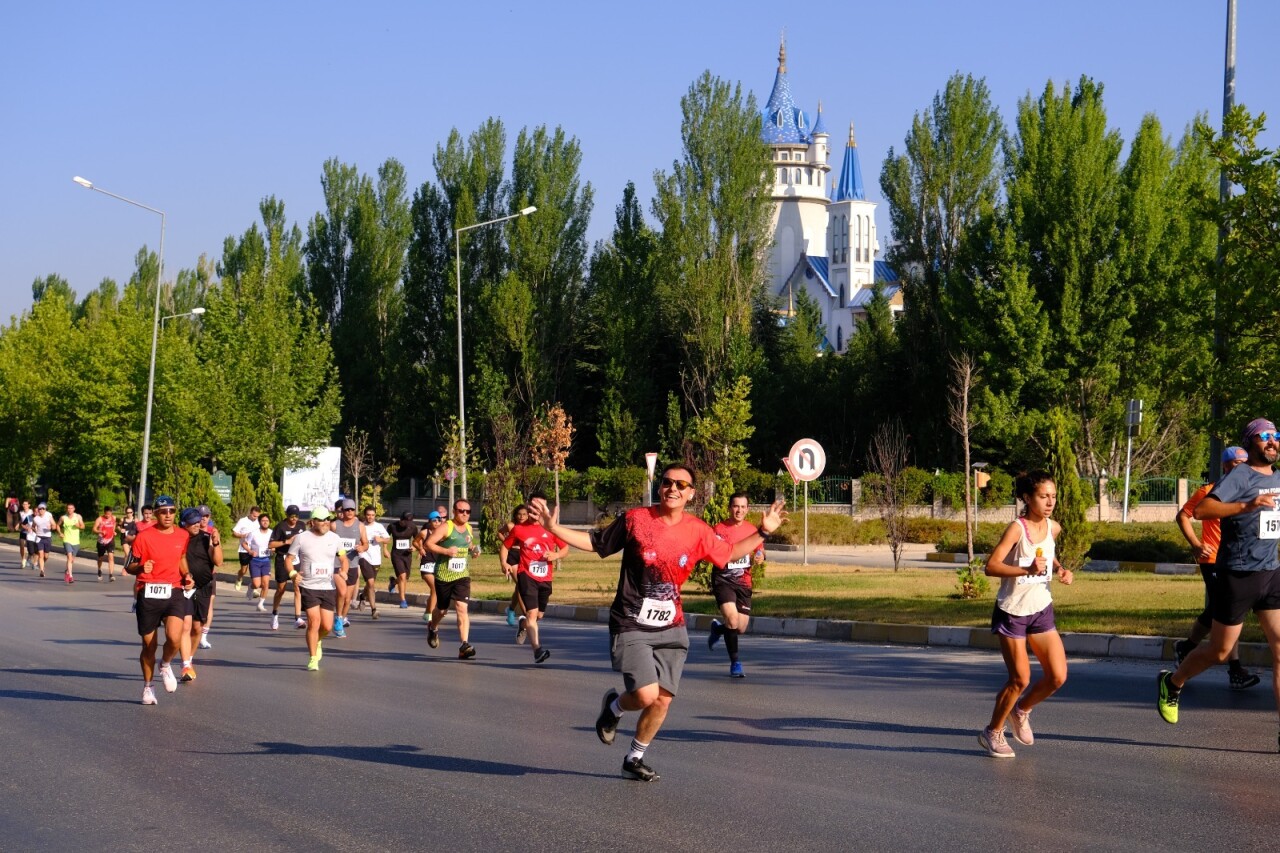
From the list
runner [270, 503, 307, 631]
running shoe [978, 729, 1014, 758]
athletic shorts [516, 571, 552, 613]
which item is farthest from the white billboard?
running shoe [978, 729, 1014, 758]

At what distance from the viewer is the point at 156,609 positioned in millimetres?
12305

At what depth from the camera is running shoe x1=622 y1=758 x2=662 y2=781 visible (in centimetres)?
812

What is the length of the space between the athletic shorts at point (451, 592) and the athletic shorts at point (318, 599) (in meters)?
1.52

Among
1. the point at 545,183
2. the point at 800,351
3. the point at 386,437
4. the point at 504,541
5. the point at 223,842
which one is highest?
the point at 545,183

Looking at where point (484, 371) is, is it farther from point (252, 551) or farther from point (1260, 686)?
point (1260, 686)

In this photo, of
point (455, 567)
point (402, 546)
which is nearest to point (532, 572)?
point (455, 567)

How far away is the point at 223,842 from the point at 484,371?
168 feet

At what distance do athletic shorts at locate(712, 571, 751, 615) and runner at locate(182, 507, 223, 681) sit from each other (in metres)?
4.63

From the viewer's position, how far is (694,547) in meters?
8.11

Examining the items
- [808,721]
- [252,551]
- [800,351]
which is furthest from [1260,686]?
[800,351]

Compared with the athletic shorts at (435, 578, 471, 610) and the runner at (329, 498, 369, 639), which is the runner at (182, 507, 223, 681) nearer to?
the athletic shorts at (435, 578, 471, 610)

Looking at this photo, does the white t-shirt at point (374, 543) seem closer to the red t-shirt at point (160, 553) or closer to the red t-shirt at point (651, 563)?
the red t-shirt at point (160, 553)

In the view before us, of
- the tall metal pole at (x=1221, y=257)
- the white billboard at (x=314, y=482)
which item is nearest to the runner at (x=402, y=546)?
the tall metal pole at (x=1221, y=257)

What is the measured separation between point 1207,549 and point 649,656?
4476mm
